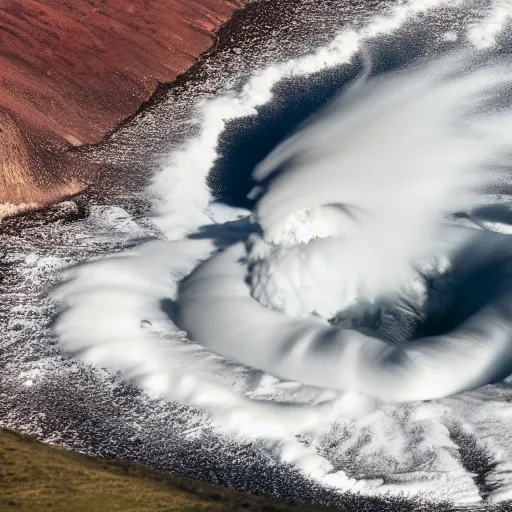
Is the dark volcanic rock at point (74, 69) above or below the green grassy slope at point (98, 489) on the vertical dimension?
above

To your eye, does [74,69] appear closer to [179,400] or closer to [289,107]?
[289,107]

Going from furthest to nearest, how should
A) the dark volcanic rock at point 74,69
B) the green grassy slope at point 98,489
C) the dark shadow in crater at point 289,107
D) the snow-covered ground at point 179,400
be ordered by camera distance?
the dark shadow in crater at point 289,107
the dark volcanic rock at point 74,69
the snow-covered ground at point 179,400
the green grassy slope at point 98,489

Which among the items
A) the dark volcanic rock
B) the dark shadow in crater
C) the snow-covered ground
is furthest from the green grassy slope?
the dark shadow in crater

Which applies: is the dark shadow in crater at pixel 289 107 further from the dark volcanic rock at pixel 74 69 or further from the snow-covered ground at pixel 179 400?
the dark volcanic rock at pixel 74 69

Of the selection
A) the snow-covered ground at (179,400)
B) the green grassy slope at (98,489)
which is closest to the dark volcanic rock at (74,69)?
the snow-covered ground at (179,400)

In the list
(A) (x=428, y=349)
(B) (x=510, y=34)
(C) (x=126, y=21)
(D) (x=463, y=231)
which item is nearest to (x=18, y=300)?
(A) (x=428, y=349)

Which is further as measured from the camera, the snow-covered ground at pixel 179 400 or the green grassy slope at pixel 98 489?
the snow-covered ground at pixel 179 400

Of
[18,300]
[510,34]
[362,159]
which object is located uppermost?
[510,34]

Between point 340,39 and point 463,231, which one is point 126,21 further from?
point 463,231
